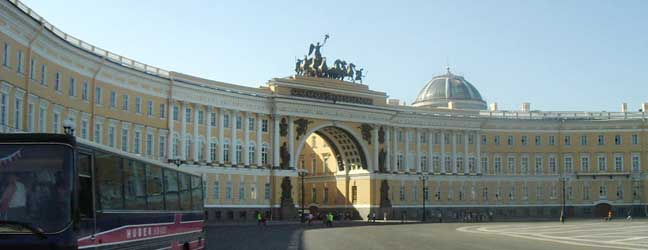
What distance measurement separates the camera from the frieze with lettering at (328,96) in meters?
94.0

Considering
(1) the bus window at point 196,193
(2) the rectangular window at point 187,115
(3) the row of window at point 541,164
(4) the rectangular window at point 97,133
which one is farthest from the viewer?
(3) the row of window at point 541,164

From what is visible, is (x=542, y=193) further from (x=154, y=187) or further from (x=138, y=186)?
(x=138, y=186)

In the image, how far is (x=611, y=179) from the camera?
11525cm

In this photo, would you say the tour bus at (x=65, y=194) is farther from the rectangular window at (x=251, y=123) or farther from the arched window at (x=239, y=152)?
the rectangular window at (x=251, y=123)

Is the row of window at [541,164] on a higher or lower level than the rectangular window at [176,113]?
lower

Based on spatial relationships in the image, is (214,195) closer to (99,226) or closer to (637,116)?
(637,116)

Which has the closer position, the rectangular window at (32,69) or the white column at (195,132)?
the rectangular window at (32,69)

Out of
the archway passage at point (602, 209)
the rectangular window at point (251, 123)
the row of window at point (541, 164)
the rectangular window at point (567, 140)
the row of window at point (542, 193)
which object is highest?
the rectangular window at point (251, 123)

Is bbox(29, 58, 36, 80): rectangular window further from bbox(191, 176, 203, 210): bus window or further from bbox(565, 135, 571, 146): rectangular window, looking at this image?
bbox(565, 135, 571, 146): rectangular window

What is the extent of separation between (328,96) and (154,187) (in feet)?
248

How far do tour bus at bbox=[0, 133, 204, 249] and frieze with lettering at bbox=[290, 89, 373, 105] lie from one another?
74.6m

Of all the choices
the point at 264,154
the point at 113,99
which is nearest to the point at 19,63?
the point at 113,99

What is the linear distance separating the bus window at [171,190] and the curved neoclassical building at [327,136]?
90.0ft

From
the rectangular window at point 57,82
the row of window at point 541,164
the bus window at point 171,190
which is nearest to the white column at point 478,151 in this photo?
the row of window at point 541,164
